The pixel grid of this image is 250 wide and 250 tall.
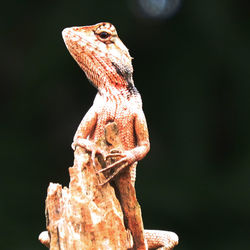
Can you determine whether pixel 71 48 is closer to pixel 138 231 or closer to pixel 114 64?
pixel 114 64

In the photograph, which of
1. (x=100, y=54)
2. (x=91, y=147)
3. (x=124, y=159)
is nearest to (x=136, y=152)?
(x=124, y=159)

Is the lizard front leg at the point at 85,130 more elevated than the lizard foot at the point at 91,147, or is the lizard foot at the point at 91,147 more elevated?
the lizard front leg at the point at 85,130

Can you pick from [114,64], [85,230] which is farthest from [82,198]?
[114,64]

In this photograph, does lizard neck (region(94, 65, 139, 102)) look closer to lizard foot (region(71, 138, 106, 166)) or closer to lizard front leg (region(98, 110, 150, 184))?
lizard front leg (region(98, 110, 150, 184))

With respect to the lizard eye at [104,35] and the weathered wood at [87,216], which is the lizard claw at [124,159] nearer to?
the weathered wood at [87,216]

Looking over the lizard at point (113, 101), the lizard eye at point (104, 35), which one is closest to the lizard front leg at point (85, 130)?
the lizard at point (113, 101)

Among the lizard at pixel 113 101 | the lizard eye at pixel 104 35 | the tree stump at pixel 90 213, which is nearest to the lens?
the tree stump at pixel 90 213

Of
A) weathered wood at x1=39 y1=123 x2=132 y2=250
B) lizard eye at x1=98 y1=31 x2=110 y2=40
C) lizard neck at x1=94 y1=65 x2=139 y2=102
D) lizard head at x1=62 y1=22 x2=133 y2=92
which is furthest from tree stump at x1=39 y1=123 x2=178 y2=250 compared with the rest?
lizard eye at x1=98 y1=31 x2=110 y2=40

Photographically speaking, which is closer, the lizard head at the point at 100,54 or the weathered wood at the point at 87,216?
the weathered wood at the point at 87,216

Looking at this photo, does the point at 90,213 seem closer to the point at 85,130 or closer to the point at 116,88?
the point at 85,130
